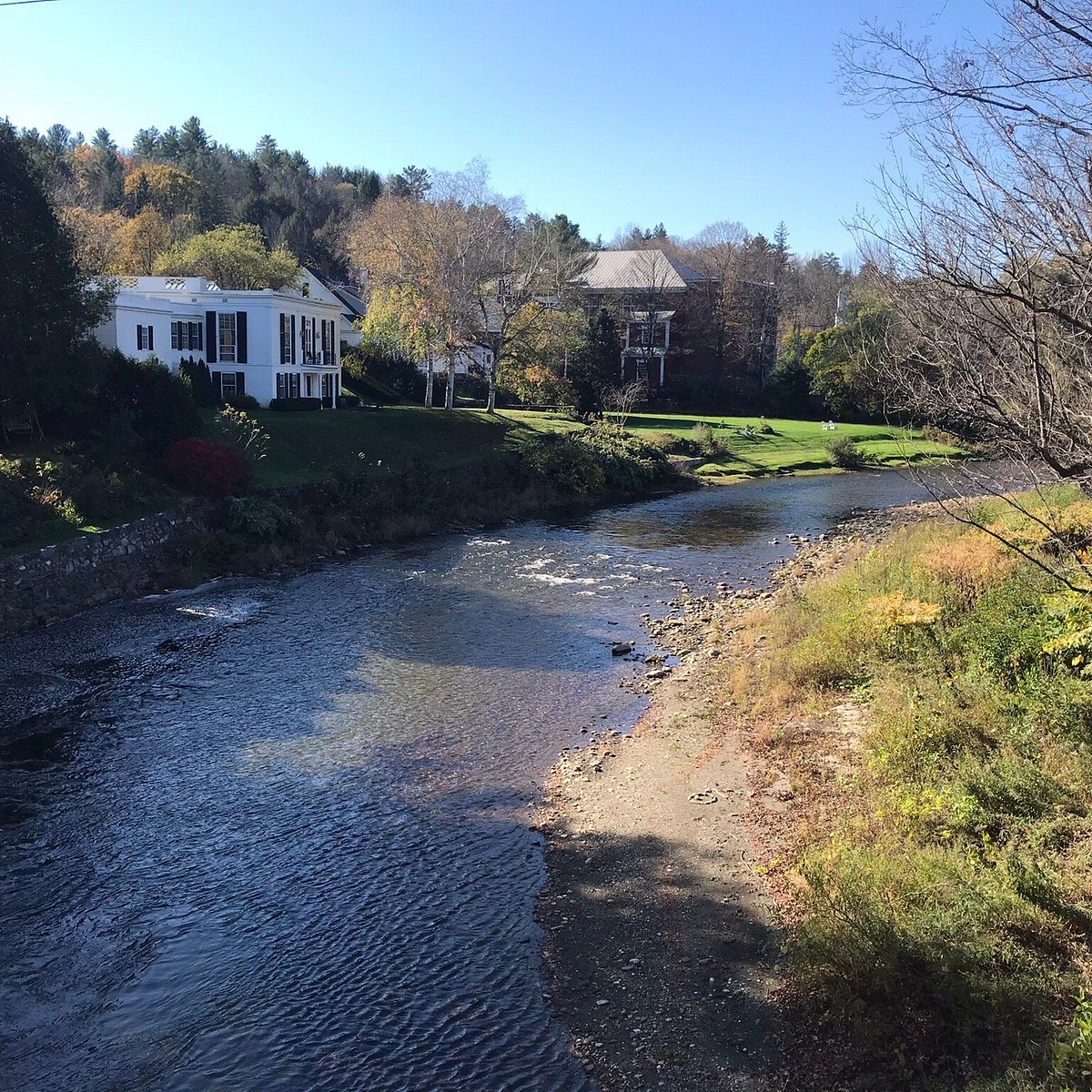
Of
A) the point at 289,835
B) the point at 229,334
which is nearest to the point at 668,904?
the point at 289,835

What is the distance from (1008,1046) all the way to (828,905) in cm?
180

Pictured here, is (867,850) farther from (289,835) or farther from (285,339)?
(285,339)

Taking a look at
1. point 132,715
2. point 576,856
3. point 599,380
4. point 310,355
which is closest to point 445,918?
point 576,856

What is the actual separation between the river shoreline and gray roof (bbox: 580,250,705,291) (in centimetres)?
6442

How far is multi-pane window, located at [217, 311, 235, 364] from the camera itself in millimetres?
43938

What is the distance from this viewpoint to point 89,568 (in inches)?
894

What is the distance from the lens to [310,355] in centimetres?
4722

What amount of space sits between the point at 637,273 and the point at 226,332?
40944 mm

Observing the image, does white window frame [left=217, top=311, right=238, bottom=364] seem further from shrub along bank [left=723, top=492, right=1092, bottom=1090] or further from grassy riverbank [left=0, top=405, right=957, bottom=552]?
shrub along bank [left=723, top=492, right=1092, bottom=1090]

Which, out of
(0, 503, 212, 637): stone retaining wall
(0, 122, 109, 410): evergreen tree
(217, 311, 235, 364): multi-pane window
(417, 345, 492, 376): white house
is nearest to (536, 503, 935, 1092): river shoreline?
(0, 503, 212, 637): stone retaining wall

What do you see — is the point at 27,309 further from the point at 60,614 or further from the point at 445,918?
the point at 445,918

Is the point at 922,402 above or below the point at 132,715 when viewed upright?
above

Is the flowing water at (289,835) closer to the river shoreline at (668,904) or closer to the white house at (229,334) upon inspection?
the river shoreline at (668,904)

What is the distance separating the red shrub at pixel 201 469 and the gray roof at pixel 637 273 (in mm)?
49504
